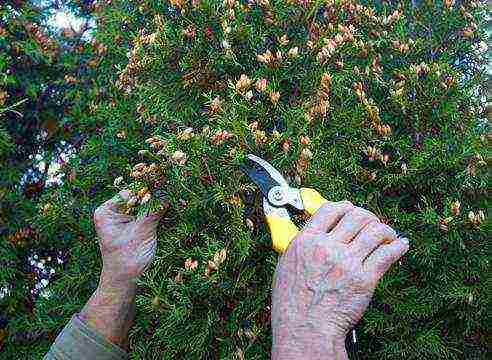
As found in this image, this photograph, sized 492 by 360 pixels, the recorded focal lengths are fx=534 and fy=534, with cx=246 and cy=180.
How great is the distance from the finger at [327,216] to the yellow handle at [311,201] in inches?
6.6

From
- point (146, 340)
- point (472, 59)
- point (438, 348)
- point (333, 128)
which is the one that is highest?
point (333, 128)

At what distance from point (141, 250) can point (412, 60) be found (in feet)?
8.74

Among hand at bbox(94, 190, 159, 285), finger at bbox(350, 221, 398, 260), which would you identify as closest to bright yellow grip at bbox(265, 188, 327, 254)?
finger at bbox(350, 221, 398, 260)

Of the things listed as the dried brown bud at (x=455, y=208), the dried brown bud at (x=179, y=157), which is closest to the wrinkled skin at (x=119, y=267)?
the dried brown bud at (x=179, y=157)

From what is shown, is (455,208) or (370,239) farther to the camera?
(455,208)

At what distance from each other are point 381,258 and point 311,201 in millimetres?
460

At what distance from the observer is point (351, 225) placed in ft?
6.98

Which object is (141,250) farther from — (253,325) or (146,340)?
(253,325)

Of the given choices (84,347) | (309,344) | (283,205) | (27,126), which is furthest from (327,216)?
(27,126)

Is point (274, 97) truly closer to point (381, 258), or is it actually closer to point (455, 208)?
point (455, 208)

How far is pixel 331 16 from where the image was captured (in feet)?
13.1

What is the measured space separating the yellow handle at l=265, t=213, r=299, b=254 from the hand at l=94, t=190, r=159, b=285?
2.92 ft

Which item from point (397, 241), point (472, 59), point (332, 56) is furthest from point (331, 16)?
point (397, 241)

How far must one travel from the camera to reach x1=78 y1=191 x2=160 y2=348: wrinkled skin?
3.05 m
